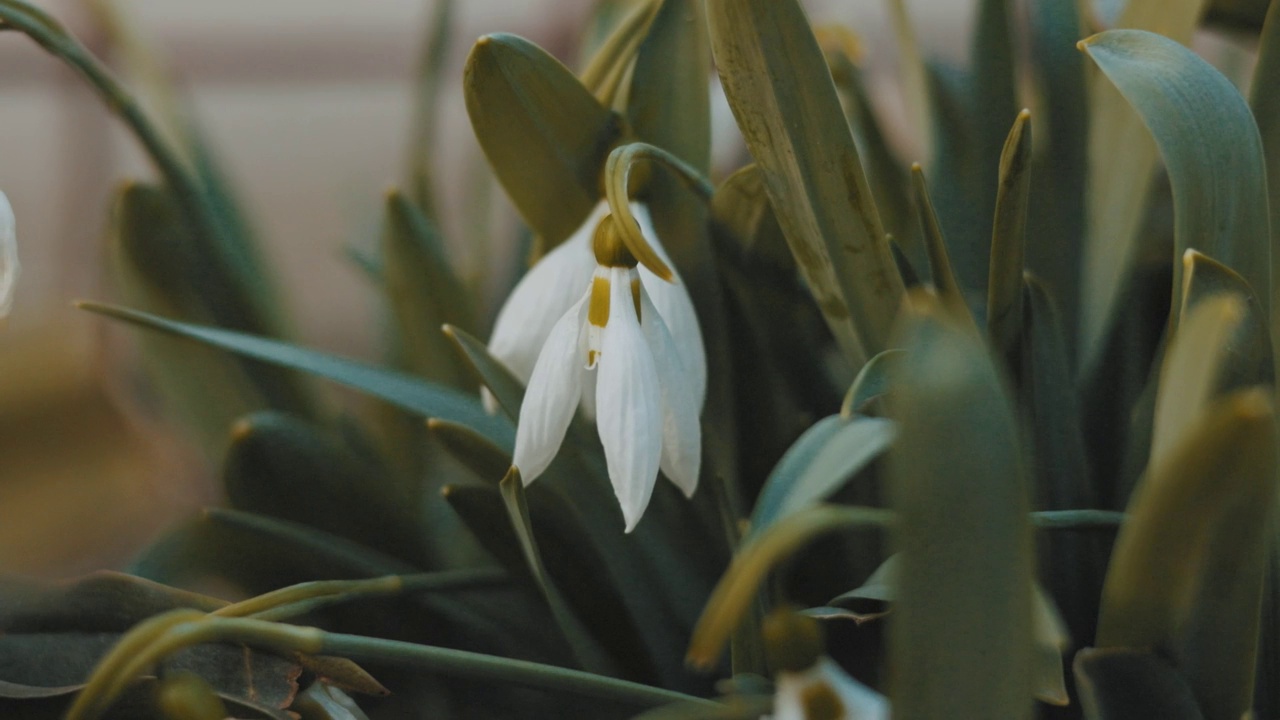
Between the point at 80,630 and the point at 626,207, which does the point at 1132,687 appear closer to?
the point at 626,207

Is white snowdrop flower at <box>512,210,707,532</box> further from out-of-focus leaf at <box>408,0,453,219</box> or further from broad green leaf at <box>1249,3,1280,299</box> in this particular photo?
out-of-focus leaf at <box>408,0,453,219</box>

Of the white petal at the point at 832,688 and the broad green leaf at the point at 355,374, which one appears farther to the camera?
the broad green leaf at the point at 355,374

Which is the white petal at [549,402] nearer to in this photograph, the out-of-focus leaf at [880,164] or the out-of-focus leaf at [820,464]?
the out-of-focus leaf at [820,464]

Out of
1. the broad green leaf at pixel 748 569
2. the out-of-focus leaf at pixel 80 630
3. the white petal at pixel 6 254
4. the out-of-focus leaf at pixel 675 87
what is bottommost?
the out-of-focus leaf at pixel 80 630

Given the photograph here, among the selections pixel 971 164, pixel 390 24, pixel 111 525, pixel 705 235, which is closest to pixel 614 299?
pixel 705 235

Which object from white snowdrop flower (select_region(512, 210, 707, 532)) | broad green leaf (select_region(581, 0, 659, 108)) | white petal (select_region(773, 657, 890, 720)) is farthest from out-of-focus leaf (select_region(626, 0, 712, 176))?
white petal (select_region(773, 657, 890, 720))

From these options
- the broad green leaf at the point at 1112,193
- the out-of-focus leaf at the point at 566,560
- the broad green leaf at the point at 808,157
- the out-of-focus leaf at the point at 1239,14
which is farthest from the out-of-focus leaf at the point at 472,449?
the out-of-focus leaf at the point at 1239,14

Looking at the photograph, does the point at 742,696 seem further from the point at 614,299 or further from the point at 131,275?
the point at 131,275
